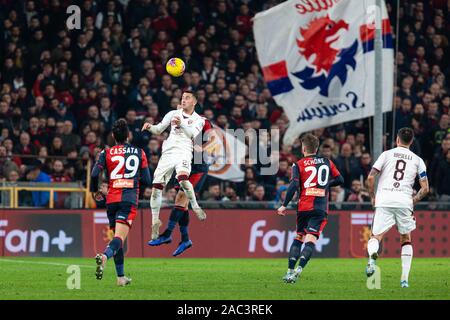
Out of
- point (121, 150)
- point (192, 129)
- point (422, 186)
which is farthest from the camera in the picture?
point (192, 129)

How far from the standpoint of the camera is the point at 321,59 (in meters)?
26.5

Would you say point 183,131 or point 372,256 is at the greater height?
point 183,131

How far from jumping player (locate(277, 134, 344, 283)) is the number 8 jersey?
2510 mm

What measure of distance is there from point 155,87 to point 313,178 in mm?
11279

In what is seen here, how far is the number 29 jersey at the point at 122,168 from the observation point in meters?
15.8

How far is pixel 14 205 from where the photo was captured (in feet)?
81.4

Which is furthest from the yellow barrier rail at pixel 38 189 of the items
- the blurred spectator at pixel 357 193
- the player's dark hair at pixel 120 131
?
the player's dark hair at pixel 120 131

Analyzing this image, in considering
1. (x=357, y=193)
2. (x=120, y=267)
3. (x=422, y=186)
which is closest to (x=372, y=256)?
(x=422, y=186)

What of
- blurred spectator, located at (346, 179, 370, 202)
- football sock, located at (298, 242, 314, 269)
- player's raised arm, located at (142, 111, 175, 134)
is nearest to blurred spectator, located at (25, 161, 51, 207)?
blurred spectator, located at (346, 179, 370, 202)

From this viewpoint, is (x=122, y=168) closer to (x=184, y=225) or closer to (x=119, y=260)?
(x=119, y=260)

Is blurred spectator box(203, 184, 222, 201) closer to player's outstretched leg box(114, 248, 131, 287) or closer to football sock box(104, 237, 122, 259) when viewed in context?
player's outstretched leg box(114, 248, 131, 287)

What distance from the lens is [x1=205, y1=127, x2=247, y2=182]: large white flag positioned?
84.2 feet
